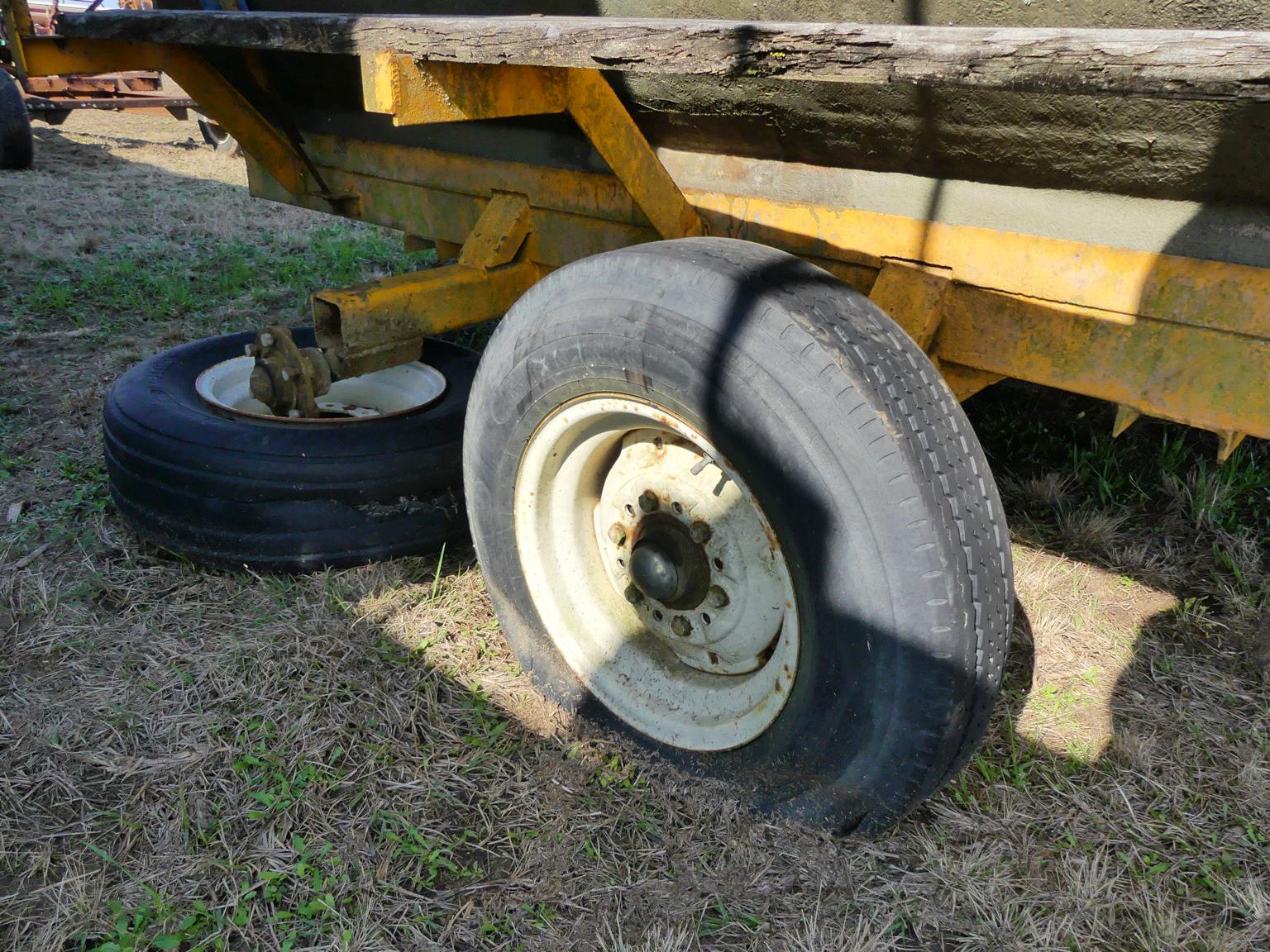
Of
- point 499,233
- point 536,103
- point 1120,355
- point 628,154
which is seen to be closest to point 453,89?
point 536,103

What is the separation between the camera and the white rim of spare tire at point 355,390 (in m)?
2.92

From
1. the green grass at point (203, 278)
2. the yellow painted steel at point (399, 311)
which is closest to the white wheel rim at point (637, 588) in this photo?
the yellow painted steel at point (399, 311)

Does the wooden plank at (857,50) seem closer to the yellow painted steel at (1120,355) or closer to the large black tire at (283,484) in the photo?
the yellow painted steel at (1120,355)

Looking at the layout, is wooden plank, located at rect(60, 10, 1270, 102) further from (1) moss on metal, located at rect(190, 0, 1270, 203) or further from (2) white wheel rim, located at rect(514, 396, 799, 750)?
(2) white wheel rim, located at rect(514, 396, 799, 750)

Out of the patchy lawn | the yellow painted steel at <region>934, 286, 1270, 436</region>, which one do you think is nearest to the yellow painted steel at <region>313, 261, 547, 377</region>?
the patchy lawn

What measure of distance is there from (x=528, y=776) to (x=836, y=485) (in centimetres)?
95

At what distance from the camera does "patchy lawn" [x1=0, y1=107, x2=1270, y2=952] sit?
167cm

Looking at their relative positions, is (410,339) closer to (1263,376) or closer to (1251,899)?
(1263,376)

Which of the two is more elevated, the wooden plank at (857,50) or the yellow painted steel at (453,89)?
the wooden plank at (857,50)

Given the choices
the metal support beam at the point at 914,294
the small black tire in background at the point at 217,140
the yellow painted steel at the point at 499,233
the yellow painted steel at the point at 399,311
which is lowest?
the small black tire in background at the point at 217,140

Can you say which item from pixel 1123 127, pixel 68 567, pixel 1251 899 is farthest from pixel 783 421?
pixel 68 567

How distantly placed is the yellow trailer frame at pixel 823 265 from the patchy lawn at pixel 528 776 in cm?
74

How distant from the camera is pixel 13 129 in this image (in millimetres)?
8023

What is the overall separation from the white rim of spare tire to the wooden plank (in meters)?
1.13
